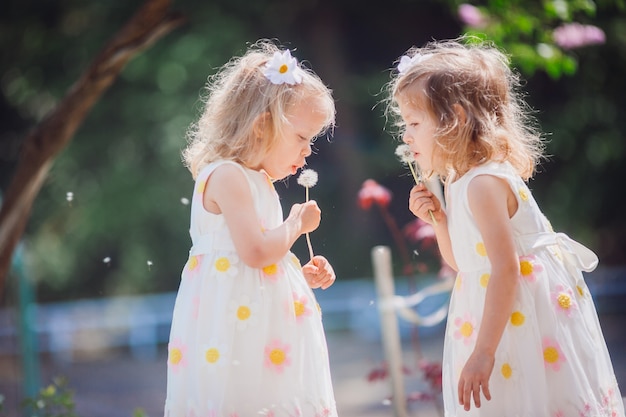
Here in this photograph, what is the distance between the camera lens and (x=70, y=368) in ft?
31.4

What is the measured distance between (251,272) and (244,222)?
12 cm

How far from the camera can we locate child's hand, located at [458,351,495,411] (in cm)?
189

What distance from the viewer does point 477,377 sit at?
1899 millimetres

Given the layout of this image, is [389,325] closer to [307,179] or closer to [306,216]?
[307,179]

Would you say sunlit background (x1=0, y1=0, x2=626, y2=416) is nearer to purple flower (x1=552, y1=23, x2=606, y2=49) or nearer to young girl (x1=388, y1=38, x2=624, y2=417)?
purple flower (x1=552, y1=23, x2=606, y2=49)

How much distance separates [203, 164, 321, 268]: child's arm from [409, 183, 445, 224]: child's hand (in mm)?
293

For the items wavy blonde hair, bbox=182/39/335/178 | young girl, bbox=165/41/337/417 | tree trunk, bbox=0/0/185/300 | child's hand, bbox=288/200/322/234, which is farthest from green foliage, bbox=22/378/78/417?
child's hand, bbox=288/200/322/234

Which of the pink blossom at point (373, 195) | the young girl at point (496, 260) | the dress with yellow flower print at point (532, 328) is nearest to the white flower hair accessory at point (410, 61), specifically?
the young girl at point (496, 260)

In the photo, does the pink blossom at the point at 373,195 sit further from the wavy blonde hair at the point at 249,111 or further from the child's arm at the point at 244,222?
the child's arm at the point at 244,222

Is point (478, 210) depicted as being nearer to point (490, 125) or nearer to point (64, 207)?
point (490, 125)

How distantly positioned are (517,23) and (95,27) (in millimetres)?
7367

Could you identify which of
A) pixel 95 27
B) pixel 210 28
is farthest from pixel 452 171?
pixel 95 27

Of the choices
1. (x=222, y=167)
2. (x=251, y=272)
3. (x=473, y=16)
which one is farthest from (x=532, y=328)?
(x=473, y=16)

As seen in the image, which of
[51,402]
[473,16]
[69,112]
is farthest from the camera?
[473,16]
